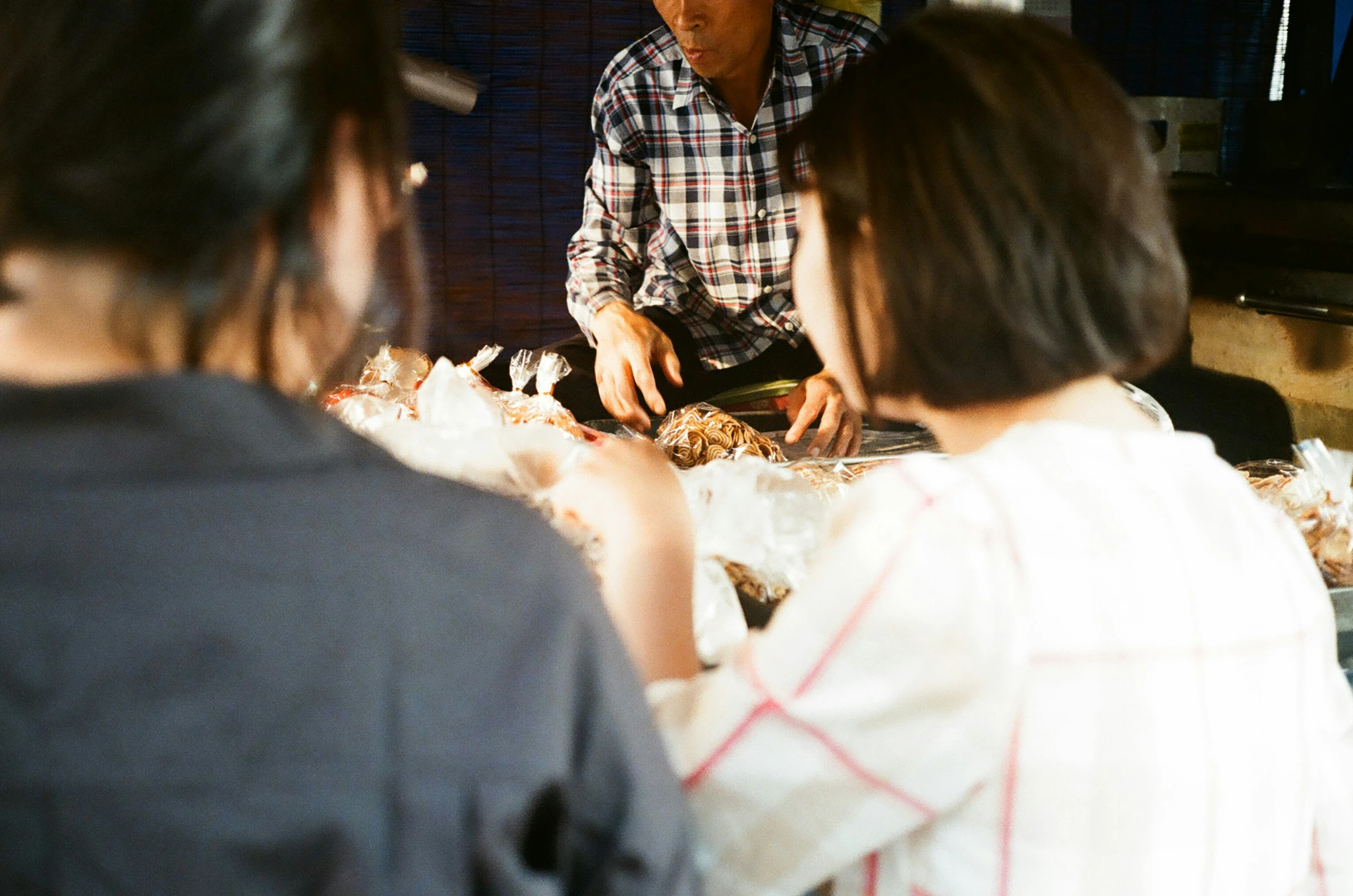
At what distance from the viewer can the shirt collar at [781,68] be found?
3.06 metres

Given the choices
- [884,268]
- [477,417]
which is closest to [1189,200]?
[477,417]

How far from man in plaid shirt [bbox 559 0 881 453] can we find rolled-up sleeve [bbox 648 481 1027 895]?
2.13 meters

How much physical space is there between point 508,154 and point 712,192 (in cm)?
114

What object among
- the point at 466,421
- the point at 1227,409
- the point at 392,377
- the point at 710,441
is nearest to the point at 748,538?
the point at 466,421

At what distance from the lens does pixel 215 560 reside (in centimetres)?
53

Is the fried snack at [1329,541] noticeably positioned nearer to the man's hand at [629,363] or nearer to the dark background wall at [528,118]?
the man's hand at [629,363]

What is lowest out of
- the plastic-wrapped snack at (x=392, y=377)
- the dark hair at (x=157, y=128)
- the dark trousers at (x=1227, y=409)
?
the dark trousers at (x=1227, y=409)

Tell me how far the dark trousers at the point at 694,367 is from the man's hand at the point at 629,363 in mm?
119

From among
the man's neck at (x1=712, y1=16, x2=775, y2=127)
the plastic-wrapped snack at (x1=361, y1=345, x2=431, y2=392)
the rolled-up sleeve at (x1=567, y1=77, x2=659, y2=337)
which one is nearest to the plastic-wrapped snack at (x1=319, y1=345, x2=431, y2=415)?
the plastic-wrapped snack at (x1=361, y1=345, x2=431, y2=392)

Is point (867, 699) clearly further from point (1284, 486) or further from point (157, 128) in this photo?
point (1284, 486)

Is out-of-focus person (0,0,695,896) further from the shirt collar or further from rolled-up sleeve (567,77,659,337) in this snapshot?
the shirt collar

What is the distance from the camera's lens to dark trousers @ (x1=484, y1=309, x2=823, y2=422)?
9.00 ft

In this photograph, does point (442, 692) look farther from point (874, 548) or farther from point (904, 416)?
point (904, 416)

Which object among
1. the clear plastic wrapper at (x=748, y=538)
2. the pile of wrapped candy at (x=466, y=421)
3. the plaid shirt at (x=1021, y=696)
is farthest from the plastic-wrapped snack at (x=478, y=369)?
the plaid shirt at (x=1021, y=696)
